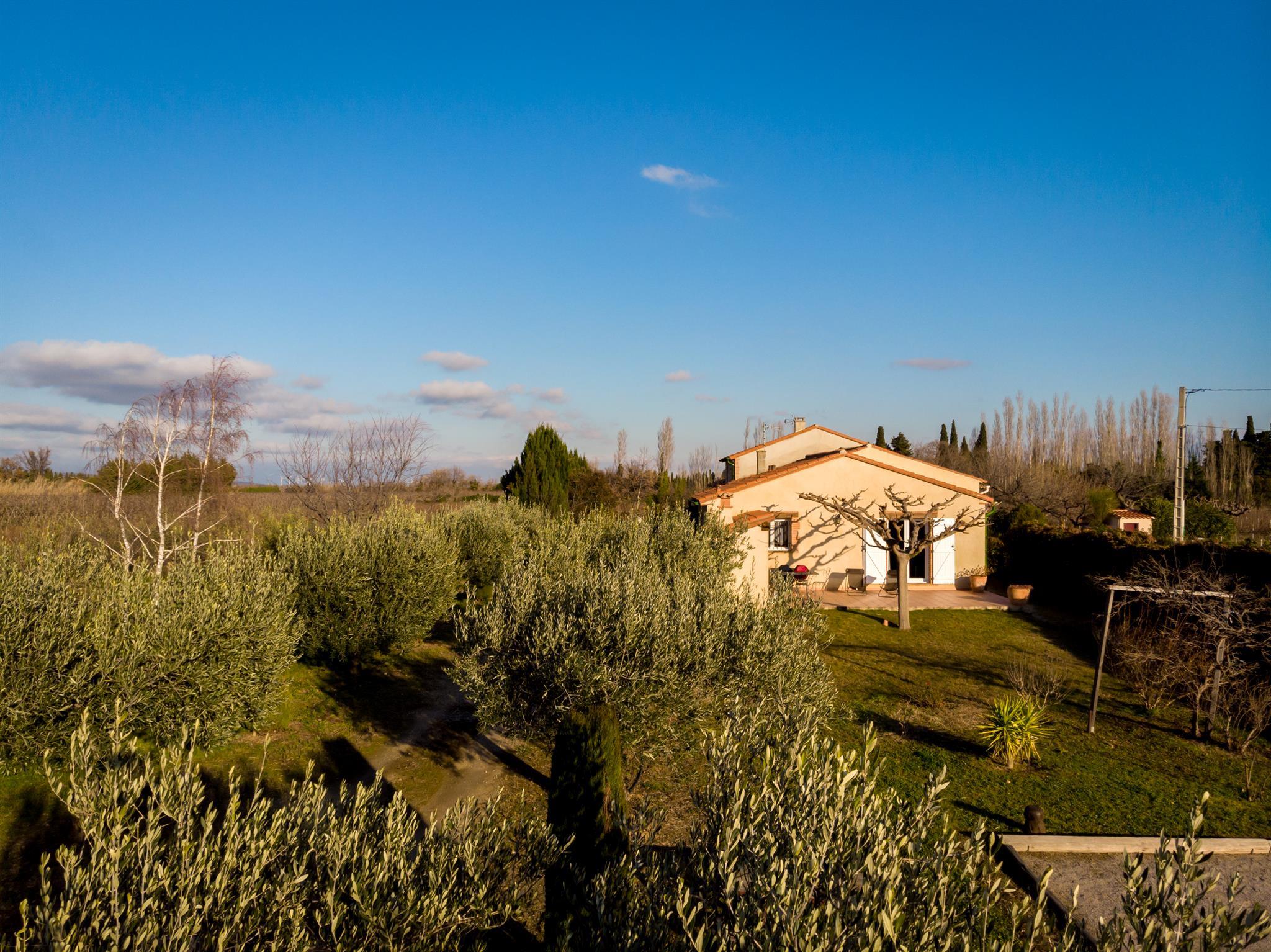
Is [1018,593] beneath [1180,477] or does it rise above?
beneath

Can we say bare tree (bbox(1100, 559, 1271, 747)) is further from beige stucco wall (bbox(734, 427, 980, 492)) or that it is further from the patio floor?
beige stucco wall (bbox(734, 427, 980, 492))

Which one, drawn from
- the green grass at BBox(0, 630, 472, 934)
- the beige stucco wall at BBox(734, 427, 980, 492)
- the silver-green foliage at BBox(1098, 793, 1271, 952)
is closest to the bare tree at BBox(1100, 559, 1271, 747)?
the silver-green foliage at BBox(1098, 793, 1271, 952)

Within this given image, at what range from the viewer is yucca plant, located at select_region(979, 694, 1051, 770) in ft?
35.4

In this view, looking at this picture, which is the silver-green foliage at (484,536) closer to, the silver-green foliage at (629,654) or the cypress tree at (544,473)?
the cypress tree at (544,473)

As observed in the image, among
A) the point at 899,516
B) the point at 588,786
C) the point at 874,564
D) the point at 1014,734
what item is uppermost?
the point at 899,516

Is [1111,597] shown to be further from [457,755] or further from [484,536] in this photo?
[484,536]

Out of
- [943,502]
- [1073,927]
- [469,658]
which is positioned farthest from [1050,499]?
[1073,927]

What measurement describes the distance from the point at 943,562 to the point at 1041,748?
51.2 ft

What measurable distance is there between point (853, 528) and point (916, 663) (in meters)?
8.90

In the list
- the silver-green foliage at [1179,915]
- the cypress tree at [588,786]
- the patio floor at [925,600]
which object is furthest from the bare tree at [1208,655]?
the silver-green foliage at [1179,915]

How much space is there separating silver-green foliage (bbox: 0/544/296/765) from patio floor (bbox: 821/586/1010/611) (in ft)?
60.1

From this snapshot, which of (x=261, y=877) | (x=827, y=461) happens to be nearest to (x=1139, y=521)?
(x=827, y=461)

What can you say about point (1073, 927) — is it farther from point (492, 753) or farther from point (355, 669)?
point (355, 669)

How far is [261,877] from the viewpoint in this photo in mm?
3930
